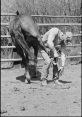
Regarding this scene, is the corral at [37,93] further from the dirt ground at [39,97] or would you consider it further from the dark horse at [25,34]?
the dark horse at [25,34]

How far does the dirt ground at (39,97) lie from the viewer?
17.5ft

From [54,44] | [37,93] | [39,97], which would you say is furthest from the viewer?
[54,44]

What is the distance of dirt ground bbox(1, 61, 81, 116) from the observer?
534 cm

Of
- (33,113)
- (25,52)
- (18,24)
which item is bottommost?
(33,113)

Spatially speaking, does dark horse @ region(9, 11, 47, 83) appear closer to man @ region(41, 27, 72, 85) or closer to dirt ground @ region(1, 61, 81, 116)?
man @ region(41, 27, 72, 85)

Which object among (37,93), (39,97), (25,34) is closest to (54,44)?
(25,34)

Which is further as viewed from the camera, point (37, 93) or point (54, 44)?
point (54, 44)

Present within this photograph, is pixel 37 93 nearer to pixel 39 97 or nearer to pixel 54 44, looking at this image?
pixel 39 97

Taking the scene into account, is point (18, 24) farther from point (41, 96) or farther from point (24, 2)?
point (24, 2)

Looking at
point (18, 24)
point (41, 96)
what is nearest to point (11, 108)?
point (41, 96)

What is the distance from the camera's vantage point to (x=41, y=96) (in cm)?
631

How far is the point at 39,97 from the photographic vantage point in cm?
624

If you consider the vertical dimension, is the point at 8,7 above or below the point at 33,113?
above

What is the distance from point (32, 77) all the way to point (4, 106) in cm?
258
